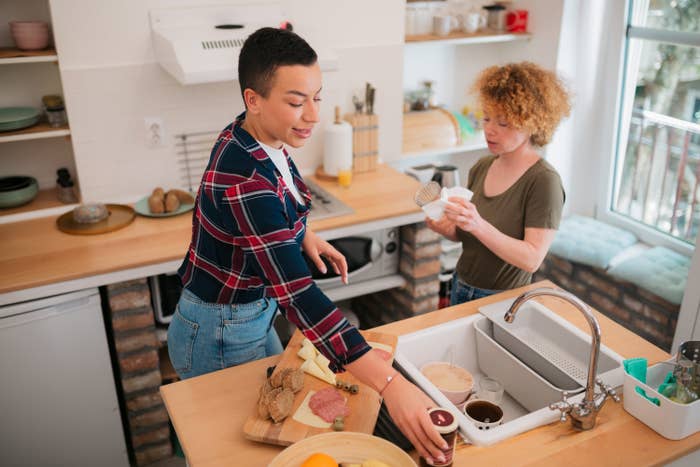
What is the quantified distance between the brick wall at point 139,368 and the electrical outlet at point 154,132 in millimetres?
747

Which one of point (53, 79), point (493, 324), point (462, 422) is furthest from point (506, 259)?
point (53, 79)

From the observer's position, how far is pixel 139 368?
8.39 feet

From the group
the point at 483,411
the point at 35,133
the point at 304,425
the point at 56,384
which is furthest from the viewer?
the point at 35,133

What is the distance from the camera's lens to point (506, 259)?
1.98m

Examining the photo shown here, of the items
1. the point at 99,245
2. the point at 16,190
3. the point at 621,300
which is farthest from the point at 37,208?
the point at 621,300

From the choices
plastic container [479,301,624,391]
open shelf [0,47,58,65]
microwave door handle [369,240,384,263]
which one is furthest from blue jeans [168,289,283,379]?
open shelf [0,47,58,65]

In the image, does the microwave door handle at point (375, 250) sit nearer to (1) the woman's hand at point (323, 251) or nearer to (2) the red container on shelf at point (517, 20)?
(1) the woman's hand at point (323, 251)

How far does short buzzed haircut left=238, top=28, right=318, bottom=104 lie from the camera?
1364mm

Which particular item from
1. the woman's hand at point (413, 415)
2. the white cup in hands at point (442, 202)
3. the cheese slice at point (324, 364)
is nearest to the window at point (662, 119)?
the white cup in hands at point (442, 202)

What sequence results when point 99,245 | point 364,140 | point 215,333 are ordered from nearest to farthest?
point 215,333
point 99,245
point 364,140

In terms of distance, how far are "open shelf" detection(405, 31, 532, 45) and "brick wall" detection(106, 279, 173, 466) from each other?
1.93 metres

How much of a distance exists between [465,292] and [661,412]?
855 millimetres

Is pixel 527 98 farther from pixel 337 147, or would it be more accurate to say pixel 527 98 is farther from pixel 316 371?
pixel 337 147

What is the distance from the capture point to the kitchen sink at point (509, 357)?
1.70 m
